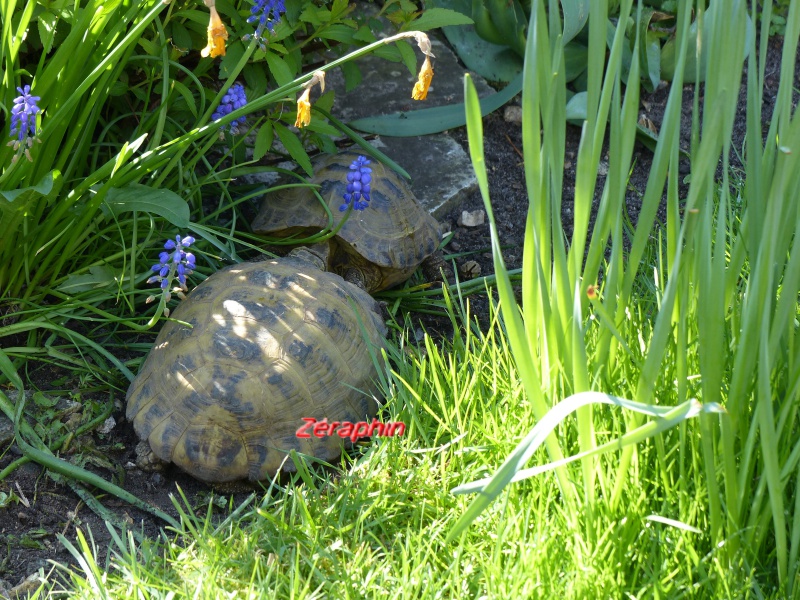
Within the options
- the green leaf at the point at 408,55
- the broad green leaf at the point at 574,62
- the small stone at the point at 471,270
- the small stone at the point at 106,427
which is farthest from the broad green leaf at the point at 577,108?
the small stone at the point at 106,427

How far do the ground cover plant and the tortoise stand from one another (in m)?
0.28

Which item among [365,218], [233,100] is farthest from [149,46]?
[365,218]

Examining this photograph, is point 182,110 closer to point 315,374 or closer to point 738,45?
point 315,374

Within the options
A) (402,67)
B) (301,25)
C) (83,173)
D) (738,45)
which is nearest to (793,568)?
(738,45)

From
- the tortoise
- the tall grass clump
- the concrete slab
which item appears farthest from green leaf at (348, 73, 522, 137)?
the tall grass clump

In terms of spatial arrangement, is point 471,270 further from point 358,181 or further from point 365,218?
point 358,181

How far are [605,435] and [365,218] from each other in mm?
1501

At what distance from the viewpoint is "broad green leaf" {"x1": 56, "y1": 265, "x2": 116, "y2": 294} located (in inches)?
99.7

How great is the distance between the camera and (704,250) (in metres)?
1.43

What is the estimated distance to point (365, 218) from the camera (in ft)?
10.1

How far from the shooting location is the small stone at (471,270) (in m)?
3.23

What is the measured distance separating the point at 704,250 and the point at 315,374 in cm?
128

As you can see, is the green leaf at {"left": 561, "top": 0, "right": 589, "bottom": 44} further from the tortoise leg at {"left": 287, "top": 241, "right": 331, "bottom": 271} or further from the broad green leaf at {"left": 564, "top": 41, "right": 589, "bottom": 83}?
the broad green leaf at {"left": 564, "top": 41, "right": 589, "bottom": 83}

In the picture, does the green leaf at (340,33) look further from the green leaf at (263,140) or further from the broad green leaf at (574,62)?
the broad green leaf at (574,62)
